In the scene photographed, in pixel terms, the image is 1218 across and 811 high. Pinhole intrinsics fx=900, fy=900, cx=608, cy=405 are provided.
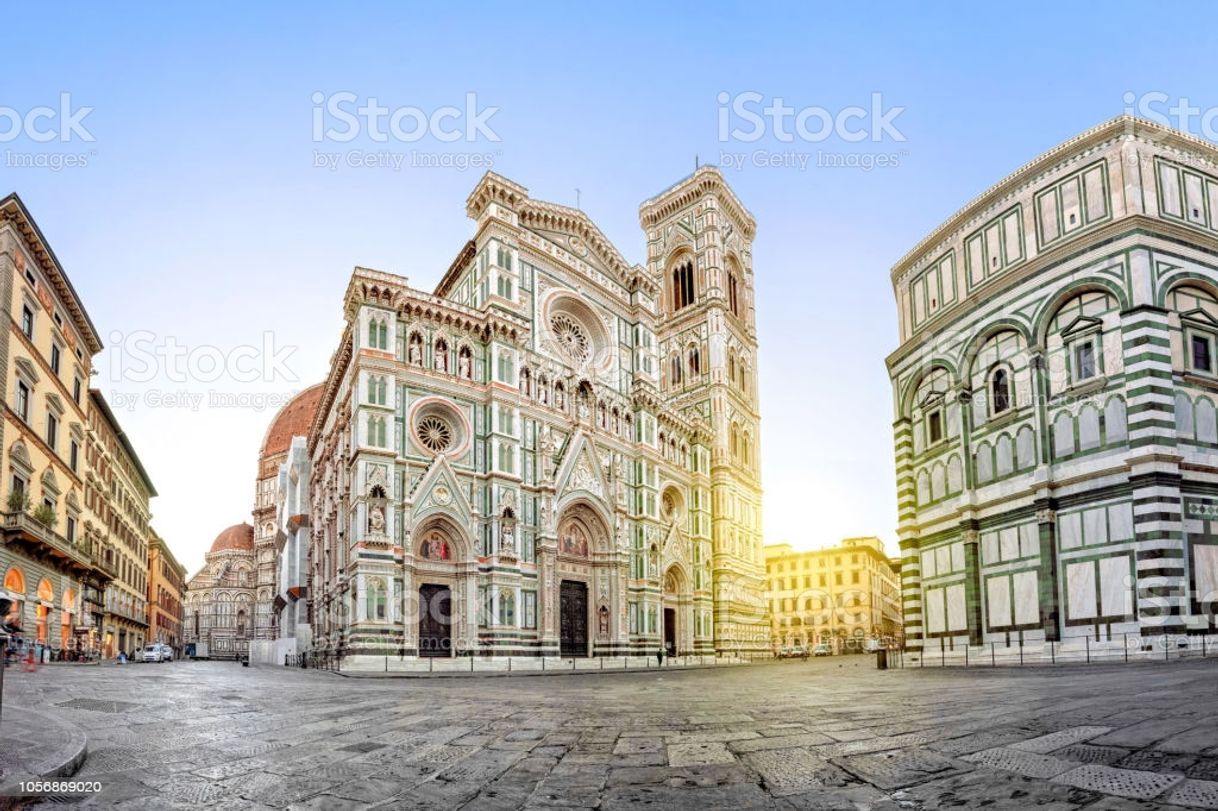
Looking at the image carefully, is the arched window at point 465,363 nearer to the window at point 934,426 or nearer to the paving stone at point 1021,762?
the window at point 934,426

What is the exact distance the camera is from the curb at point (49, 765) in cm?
514

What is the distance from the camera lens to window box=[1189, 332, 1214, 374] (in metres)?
23.4

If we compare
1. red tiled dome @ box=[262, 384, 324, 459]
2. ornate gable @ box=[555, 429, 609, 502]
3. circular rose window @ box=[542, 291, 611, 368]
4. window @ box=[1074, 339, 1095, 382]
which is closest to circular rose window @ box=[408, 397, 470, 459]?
ornate gable @ box=[555, 429, 609, 502]

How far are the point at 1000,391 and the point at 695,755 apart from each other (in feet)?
71.2

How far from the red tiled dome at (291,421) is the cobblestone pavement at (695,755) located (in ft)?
294

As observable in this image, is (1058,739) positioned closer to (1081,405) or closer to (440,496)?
(1081,405)

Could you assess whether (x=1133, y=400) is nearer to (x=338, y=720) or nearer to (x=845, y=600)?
(x=338, y=720)

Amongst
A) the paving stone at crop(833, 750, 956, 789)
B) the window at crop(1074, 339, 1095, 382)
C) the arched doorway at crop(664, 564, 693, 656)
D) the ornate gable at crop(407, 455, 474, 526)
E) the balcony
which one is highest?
the window at crop(1074, 339, 1095, 382)

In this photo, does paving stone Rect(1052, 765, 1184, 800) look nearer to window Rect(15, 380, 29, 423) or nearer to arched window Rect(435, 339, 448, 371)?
arched window Rect(435, 339, 448, 371)

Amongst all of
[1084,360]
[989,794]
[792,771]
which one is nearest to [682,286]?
[1084,360]

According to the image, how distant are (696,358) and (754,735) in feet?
188

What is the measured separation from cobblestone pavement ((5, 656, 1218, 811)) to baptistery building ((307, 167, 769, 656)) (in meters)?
26.4

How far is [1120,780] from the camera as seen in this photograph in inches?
198

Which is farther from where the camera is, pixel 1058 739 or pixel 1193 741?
pixel 1058 739
